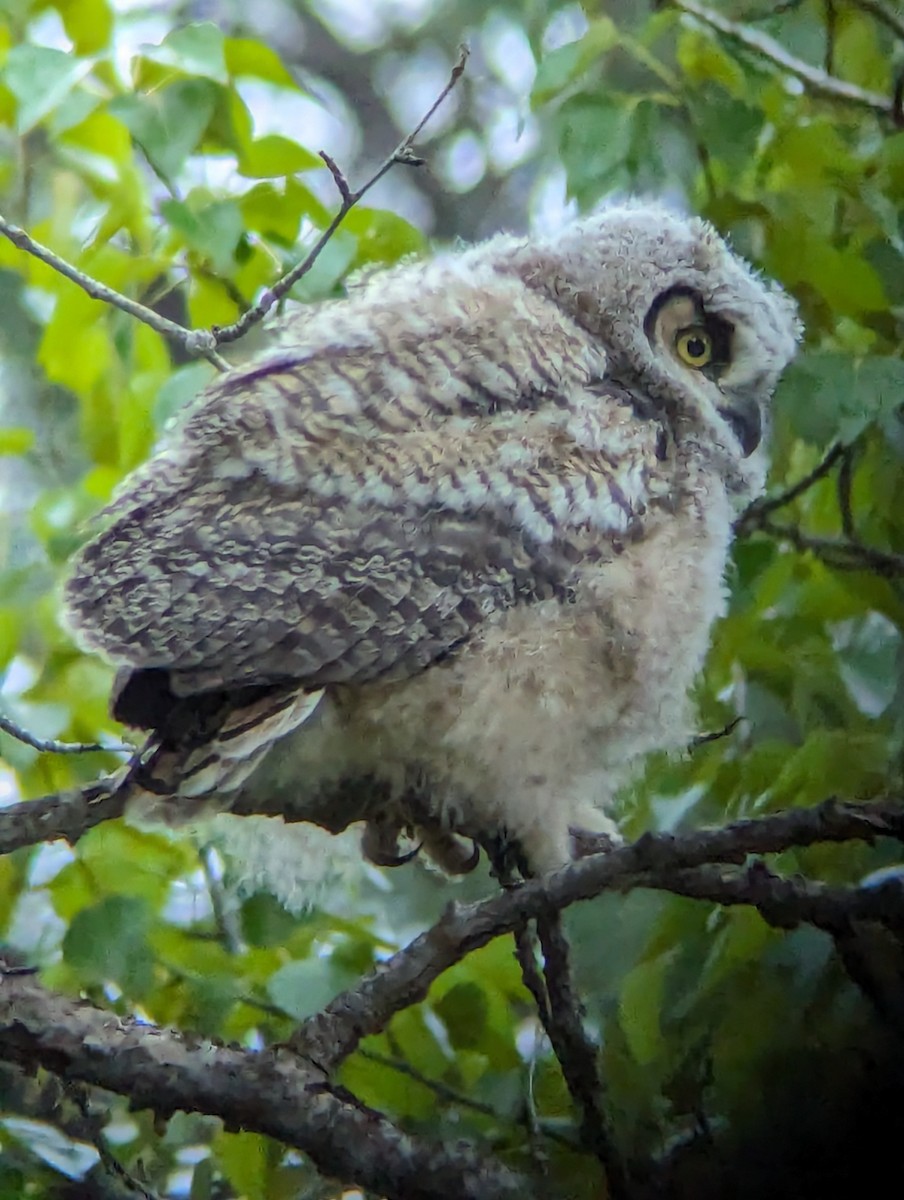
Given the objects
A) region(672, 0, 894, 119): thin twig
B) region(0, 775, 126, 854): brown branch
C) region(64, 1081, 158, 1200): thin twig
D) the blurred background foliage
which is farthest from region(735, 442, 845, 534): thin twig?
region(64, 1081, 158, 1200): thin twig

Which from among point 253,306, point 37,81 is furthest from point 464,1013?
point 37,81

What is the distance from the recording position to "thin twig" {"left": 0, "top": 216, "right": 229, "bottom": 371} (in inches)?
39.4

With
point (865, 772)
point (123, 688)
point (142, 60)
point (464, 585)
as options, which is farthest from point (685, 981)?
point (142, 60)

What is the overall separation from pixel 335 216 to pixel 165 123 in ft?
0.49

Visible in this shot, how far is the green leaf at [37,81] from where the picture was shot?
1.03 metres

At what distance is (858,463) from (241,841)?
0.49 metres

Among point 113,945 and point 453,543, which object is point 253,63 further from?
point 113,945

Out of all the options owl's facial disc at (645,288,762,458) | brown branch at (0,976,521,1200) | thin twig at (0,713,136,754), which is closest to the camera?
brown branch at (0,976,521,1200)

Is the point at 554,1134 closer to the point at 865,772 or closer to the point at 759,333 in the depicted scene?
the point at 865,772

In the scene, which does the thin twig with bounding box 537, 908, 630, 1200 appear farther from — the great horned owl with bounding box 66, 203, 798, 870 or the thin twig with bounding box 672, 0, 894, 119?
the thin twig with bounding box 672, 0, 894, 119

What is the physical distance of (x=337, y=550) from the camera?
0.92 meters

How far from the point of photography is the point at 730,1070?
34.5 inches

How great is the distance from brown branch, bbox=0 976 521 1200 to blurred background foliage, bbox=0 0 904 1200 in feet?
0.05

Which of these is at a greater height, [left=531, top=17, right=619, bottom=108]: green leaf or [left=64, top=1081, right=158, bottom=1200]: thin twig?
[left=531, top=17, right=619, bottom=108]: green leaf
